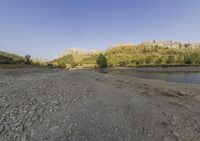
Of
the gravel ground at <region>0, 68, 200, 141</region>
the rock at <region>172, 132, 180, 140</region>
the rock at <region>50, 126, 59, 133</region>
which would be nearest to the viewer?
the gravel ground at <region>0, 68, 200, 141</region>

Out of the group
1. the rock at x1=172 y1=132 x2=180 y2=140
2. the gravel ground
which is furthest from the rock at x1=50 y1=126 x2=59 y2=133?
the rock at x1=172 y1=132 x2=180 y2=140

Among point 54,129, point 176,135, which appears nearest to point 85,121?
point 54,129

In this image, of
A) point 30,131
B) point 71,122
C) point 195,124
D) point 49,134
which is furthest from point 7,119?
point 195,124

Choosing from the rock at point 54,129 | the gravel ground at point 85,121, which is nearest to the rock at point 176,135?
the gravel ground at point 85,121

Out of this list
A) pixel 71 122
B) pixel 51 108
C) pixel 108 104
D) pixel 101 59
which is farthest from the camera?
pixel 101 59

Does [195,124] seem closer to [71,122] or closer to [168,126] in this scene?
[168,126]

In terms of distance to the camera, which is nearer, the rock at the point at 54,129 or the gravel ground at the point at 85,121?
the gravel ground at the point at 85,121

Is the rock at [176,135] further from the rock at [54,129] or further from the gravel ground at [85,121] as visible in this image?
the rock at [54,129]

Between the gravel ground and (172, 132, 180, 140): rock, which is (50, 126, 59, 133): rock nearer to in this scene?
the gravel ground

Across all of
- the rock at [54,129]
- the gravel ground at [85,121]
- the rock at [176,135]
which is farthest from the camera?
the rock at [176,135]

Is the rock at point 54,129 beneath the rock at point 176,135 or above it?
above

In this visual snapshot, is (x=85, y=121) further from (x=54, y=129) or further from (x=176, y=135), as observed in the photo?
(x=176, y=135)

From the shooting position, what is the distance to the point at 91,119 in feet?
26.0

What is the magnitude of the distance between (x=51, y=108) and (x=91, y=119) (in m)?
2.35
